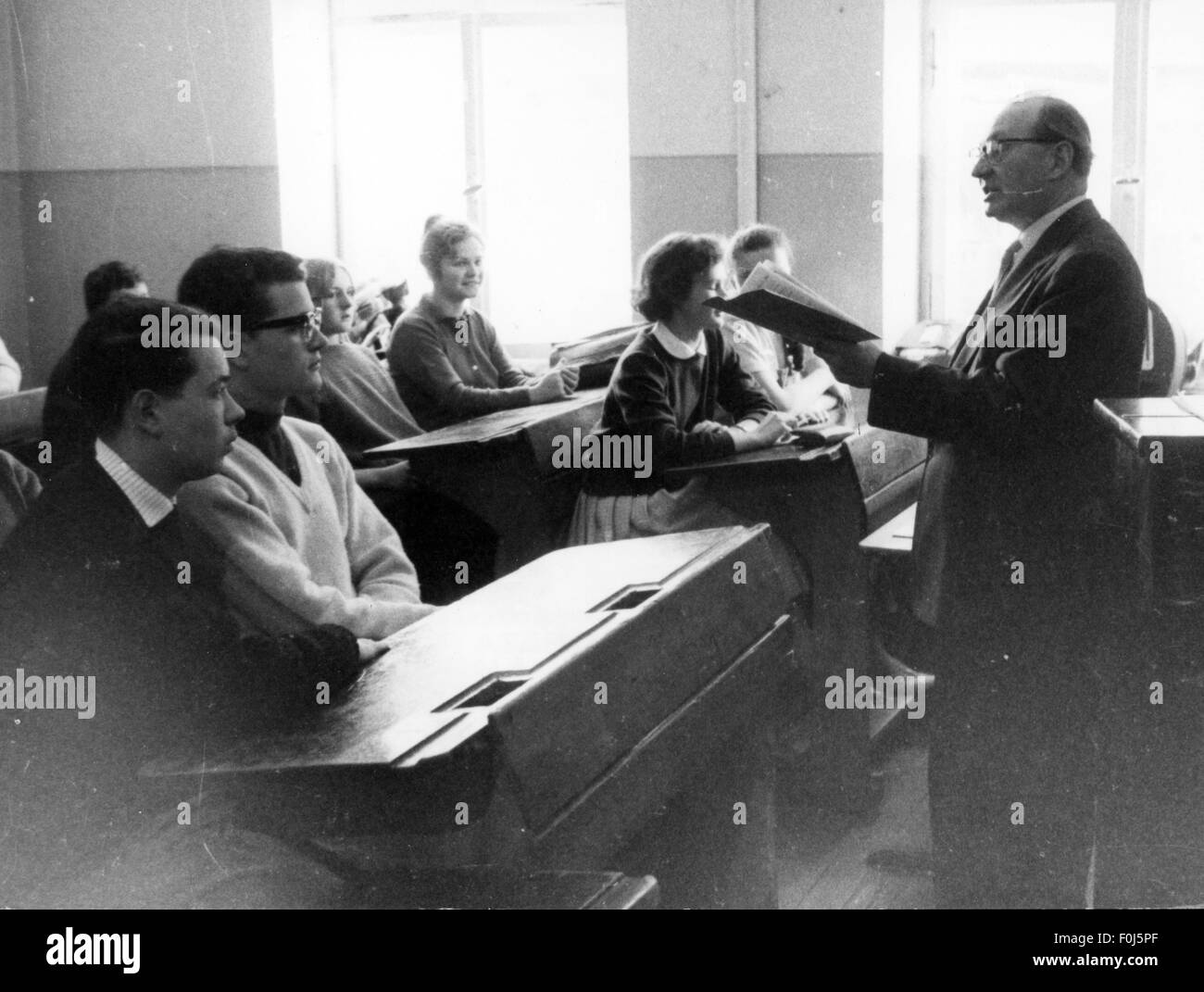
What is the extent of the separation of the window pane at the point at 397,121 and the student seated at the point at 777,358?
2.75 ft

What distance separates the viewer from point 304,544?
2.16 metres

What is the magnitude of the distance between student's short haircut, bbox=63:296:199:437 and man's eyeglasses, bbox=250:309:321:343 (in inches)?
14.3

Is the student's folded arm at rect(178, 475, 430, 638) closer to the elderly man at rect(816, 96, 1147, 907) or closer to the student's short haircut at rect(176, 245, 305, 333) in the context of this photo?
the student's short haircut at rect(176, 245, 305, 333)

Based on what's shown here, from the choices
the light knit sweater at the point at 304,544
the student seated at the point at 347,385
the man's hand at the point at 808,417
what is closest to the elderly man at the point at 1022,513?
the light knit sweater at the point at 304,544

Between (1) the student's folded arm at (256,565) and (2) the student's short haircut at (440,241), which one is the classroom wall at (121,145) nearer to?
(1) the student's folded arm at (256,565)

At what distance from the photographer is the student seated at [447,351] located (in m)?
4.09

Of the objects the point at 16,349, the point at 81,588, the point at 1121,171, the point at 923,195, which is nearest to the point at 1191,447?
the point at 1121,171

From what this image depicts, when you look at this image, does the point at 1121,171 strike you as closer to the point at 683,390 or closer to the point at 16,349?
the point at 683,390

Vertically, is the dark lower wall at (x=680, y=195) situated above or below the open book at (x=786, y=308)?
above

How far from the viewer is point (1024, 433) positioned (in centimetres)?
225

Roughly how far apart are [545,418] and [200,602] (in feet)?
5.93

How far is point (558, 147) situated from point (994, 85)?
4.25 feet

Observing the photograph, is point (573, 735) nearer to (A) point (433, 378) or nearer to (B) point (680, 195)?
(B) point (680, 195)

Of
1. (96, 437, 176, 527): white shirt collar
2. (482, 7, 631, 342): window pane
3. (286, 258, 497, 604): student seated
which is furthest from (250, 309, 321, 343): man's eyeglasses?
(482, 7, 631, 342): window pane
